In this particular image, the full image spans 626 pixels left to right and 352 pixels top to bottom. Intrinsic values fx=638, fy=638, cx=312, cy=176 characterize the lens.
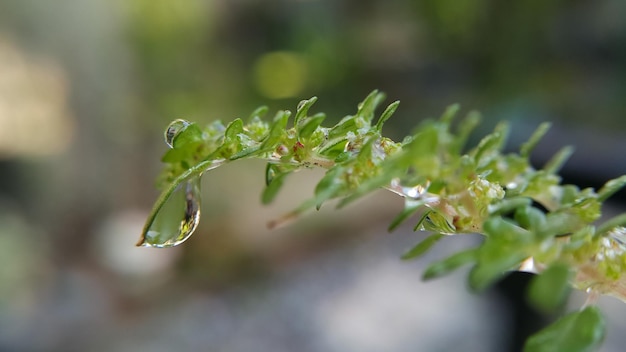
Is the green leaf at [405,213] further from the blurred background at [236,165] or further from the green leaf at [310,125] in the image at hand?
the blurred background at [236,165]

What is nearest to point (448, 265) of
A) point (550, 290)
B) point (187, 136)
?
point (550, 290)

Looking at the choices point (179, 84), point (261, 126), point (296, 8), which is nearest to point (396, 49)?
point (296, 8)

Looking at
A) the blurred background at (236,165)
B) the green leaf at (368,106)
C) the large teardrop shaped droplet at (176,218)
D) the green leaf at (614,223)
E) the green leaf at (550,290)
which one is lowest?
the blurred background at (236,165)

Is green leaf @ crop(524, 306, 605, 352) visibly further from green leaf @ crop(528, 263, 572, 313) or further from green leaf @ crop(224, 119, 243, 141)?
green leaf @ crop(224, 119, 243, 141)

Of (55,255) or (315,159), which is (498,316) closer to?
(55,255)

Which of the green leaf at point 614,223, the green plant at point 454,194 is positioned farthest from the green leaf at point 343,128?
the green leaf at point 614,223

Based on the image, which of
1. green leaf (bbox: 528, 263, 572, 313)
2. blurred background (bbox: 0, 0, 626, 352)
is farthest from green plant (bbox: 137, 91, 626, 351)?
blurred background (bbox: 0, 0, 626, 352)
